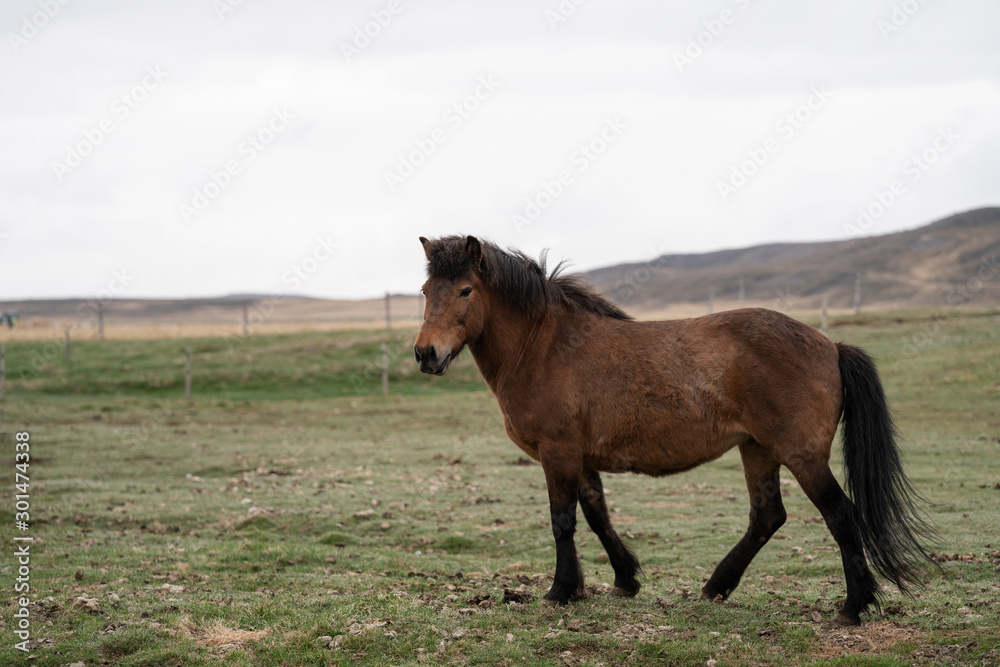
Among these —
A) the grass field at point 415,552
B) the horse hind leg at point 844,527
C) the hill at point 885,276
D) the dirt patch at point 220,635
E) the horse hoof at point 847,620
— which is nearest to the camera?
the grass field at point 415,552

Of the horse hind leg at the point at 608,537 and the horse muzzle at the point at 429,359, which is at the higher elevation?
the horse muzzle at the point at 429,359

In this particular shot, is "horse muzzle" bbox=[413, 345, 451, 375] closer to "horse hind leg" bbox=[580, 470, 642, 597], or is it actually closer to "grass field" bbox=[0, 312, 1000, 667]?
"horse hind leg" bbox=[580, 470, 642, 597]

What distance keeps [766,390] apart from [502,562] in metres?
3.77

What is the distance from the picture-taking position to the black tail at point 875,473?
5.62 meters

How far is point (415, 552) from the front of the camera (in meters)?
8.55

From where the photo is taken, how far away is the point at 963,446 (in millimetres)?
14531

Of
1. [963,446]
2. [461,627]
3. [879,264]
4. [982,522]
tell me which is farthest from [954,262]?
[461,627]

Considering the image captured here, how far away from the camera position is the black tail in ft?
18.4

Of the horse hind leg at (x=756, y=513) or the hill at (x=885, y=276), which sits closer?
the horse hind leg at (x=756, y=513)

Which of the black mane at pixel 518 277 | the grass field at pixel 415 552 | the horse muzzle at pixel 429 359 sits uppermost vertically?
the black mane at pixel 518 277

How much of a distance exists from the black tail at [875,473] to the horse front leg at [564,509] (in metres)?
2.07

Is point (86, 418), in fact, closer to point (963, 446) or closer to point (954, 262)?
point (963, 446)

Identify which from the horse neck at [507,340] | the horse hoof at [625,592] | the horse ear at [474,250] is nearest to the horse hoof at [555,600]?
the horse hoof at [625,592]

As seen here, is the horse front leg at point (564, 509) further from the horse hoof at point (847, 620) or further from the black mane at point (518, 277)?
the horse hoof at point (847, 620)
